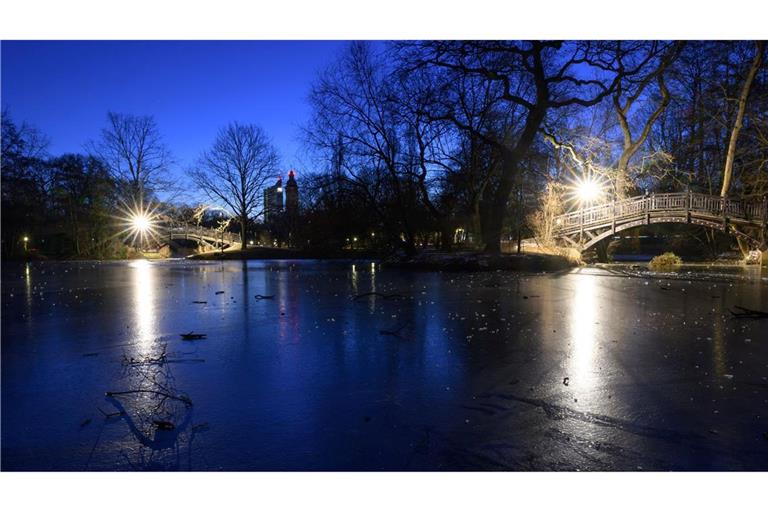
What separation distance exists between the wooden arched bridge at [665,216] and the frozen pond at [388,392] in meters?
21.2

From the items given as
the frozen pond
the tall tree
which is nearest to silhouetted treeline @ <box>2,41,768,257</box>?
the tall tree

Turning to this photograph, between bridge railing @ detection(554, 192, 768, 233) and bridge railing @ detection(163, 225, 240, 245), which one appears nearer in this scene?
bridge railing @ detection(554, 192, 768, 233)

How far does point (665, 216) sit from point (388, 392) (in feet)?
91.1

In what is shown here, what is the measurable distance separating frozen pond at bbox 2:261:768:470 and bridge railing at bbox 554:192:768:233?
2131 cm

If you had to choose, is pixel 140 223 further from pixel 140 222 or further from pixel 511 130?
pixel 511 130

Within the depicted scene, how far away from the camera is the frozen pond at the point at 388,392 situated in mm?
2352

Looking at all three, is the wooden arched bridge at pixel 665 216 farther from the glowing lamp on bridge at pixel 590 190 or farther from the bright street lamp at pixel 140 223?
the bright street lamp at pixel 140 223

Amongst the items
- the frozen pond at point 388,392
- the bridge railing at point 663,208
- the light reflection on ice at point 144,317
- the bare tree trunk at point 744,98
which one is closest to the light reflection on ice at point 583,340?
the frozen pond at point 388,392

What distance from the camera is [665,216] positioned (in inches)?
1002

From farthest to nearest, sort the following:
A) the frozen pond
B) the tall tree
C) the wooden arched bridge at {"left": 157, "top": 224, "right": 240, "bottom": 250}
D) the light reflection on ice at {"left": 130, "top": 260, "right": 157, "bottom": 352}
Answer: the wooden arched bridge at {"left": 157, "top": 224, "right": 240, "bottom": 250} → the tall tree → the light reflection on ice at {"left": 130, "top": 260, "right": 157, "bottom": 352} → the frozen pond

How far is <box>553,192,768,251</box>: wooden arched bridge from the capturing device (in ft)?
75.4

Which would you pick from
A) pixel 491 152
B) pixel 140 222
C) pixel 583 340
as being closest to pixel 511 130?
pixel 491 152

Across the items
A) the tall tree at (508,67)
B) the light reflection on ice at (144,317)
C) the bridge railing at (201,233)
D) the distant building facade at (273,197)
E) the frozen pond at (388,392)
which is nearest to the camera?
the frozen pond at (388,392)

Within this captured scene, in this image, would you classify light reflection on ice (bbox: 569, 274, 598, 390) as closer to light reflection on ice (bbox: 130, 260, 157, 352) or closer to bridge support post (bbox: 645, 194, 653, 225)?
light reflection on ice (bbox: 130, 260, 157, 352)
